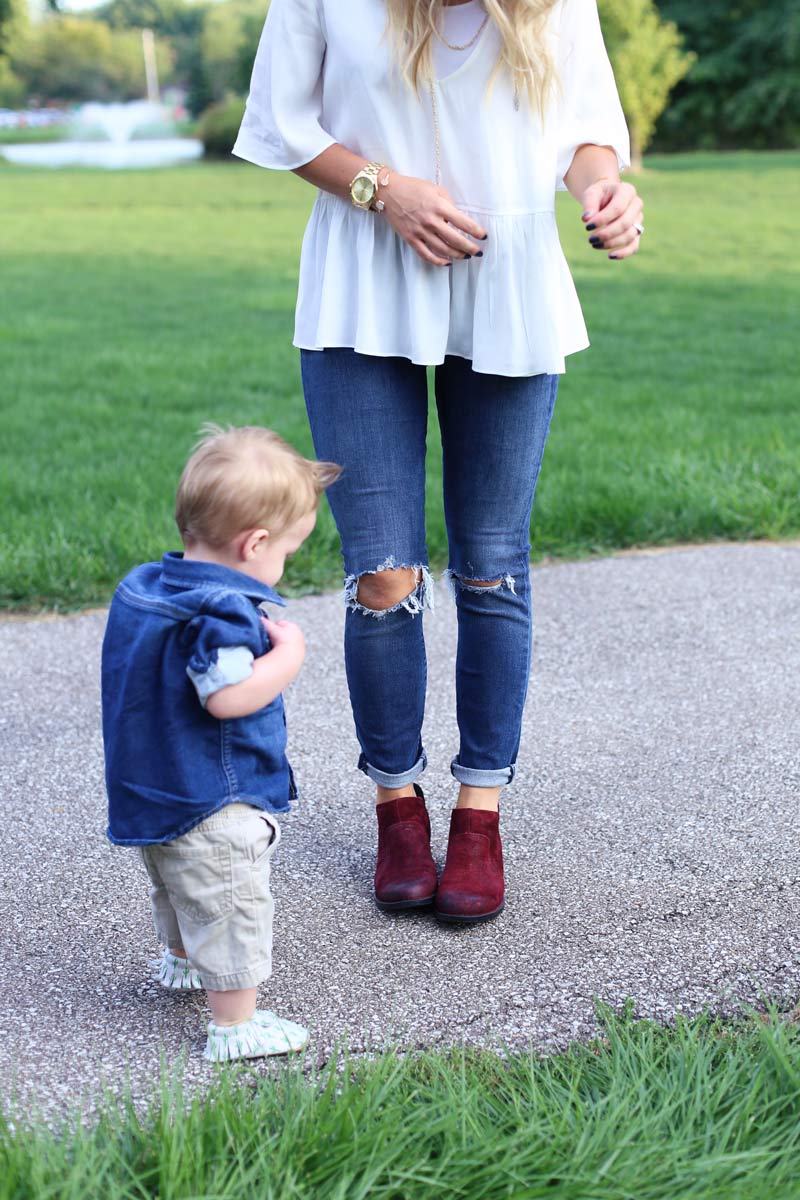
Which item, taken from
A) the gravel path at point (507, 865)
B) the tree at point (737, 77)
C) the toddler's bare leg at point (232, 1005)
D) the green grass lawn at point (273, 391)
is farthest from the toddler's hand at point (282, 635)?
the tree at point (737, 77)

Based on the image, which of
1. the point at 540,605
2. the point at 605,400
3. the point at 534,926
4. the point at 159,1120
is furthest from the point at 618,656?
the point at 605,400

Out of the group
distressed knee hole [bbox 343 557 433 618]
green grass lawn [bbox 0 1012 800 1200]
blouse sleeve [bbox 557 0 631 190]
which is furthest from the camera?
distressed knee hole [bbox 343 557 433 618]

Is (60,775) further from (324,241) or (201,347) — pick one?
(201,347)

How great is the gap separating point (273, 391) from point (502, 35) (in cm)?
565

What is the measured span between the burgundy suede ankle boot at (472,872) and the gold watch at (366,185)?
118 centimetres

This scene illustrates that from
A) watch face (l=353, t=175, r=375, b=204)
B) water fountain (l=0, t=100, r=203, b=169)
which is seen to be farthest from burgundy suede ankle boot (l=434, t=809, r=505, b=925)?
water fountain (l=0, t=100, r=203, b=169)

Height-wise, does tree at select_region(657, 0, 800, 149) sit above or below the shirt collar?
below

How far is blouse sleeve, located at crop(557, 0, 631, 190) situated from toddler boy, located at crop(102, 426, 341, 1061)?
2.81 ft

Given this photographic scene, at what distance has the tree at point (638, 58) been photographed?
30266 mm

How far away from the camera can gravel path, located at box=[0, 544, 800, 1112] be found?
2.18 metres

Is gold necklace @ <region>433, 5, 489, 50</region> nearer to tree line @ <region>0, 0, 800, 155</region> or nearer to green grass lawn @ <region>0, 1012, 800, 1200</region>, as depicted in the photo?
green grass lawn @ <region>0, 1012, 800, 1200</region>

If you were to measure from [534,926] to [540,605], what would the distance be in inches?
76.3

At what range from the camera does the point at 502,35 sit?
2189 mm

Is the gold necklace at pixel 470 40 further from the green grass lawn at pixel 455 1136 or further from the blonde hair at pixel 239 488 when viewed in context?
the green grass lawn at pixel 455 1136
